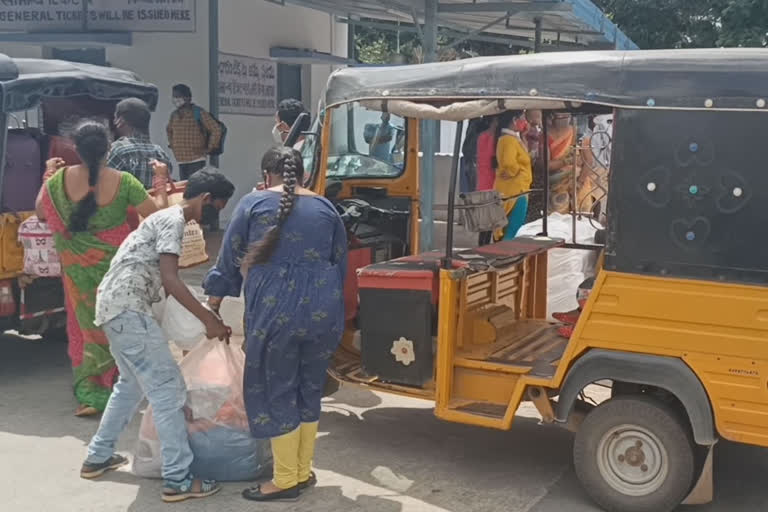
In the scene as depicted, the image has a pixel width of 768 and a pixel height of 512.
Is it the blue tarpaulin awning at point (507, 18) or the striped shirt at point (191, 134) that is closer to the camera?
the blue tarpaulin awning at point (507, 18)

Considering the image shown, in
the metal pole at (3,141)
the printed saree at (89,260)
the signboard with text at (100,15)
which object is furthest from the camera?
the signboard with text at (100,15)

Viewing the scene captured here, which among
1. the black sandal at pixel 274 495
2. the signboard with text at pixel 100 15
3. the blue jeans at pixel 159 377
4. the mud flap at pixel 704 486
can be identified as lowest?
the black sandal at pixel 274 495

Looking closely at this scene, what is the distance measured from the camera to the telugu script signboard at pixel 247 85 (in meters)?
13.0

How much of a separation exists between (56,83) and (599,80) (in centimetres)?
378

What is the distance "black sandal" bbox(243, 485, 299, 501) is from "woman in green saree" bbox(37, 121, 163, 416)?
64.4 inches

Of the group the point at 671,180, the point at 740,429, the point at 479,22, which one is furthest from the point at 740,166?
the point at 479,22

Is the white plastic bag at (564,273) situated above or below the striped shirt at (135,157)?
below

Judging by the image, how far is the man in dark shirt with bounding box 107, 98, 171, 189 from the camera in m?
6.13

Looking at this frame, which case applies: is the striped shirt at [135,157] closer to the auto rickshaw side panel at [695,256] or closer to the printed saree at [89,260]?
the printed saree at [89,260]

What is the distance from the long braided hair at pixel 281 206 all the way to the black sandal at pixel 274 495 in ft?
3.58

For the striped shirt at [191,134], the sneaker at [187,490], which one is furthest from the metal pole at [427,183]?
the striped shirt at [191,134]

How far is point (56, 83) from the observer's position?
642cm

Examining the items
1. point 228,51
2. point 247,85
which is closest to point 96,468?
point 228,51

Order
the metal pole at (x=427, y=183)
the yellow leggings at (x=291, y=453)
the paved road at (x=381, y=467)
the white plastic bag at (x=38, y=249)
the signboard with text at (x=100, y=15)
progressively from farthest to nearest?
the signboard with text at (x=100, y=15) < the metal pole at (x=427, y=183) < the white plastic bag at (x=38, y=249) < the paved road at (x=381, y=467) < the yellow leggings at (x=291, y=453)
